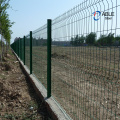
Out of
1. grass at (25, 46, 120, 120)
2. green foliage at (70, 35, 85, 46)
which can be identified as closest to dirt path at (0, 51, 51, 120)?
grass at (25, 46, 120, 120)

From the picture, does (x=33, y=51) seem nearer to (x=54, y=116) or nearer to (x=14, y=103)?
(x=14, y=103)

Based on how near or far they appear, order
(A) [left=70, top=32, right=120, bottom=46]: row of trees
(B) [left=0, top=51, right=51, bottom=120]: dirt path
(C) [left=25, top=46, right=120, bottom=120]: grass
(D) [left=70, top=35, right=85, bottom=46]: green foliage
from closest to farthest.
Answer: (A) [left=70, top=32, right=120, bottom=46]: row of trees
(C) [left=25, top=46, right=120, bottom=120]: grass
(D) [left=70, top=35, right=85, bottom=46]: green foliage
(B) [left=0, top=51, right=51, bottom=120]: dirt path

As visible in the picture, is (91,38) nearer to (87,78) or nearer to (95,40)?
(95,40)

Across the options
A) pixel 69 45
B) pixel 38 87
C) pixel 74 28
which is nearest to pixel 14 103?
pixel 38 87

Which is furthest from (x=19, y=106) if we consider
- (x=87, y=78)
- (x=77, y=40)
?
(x=77, y=40)

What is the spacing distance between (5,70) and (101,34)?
8.45 metres

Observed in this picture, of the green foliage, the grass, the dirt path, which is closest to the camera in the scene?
the grass

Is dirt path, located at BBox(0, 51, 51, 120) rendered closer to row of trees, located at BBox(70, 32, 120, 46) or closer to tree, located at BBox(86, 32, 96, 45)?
row of trees, located at BBox(70, 32, 120, 46)

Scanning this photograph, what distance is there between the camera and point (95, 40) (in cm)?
238

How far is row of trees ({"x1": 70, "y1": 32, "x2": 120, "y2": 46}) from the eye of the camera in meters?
2.03

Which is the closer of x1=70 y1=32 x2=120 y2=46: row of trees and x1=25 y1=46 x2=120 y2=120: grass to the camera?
x1=70 y1=32 x2=120 y2=46: row of trees

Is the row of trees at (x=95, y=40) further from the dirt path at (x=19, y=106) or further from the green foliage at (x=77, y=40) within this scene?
the dirt path at (x=19, y=106)

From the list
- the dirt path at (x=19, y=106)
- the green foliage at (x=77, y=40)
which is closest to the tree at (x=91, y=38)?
the green foliage at (x=77, y=40)

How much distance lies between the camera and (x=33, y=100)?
5.00 metres
